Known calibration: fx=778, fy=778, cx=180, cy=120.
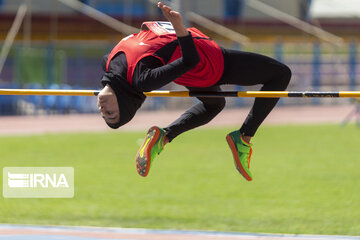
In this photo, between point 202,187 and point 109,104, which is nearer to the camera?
point 109,104

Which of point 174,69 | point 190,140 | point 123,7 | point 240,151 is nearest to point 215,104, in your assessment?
point 240,151

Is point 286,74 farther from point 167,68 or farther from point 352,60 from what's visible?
point 352,60

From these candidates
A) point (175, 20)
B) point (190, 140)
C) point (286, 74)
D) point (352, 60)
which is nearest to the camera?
point (175, 20)

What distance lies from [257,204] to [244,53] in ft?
11.2

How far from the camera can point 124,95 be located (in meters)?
5.62

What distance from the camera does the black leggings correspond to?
18.8 feet

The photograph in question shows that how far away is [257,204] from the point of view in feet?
29.0

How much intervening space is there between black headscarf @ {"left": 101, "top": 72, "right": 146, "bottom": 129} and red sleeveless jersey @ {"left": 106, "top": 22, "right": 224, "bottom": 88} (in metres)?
0.07

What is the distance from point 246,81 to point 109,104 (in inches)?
41.0

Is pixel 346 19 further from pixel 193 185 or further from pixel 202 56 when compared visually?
pixel 202 56

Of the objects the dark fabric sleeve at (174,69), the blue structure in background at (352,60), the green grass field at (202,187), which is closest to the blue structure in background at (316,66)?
the blue structure in background at (352,60)

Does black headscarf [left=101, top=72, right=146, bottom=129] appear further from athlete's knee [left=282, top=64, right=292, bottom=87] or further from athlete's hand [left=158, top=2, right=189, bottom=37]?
athlete's knee [left=282, top=64, right=292, bottom=87]

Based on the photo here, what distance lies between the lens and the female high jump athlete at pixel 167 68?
209 inches

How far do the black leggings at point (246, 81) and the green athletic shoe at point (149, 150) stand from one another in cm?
19
